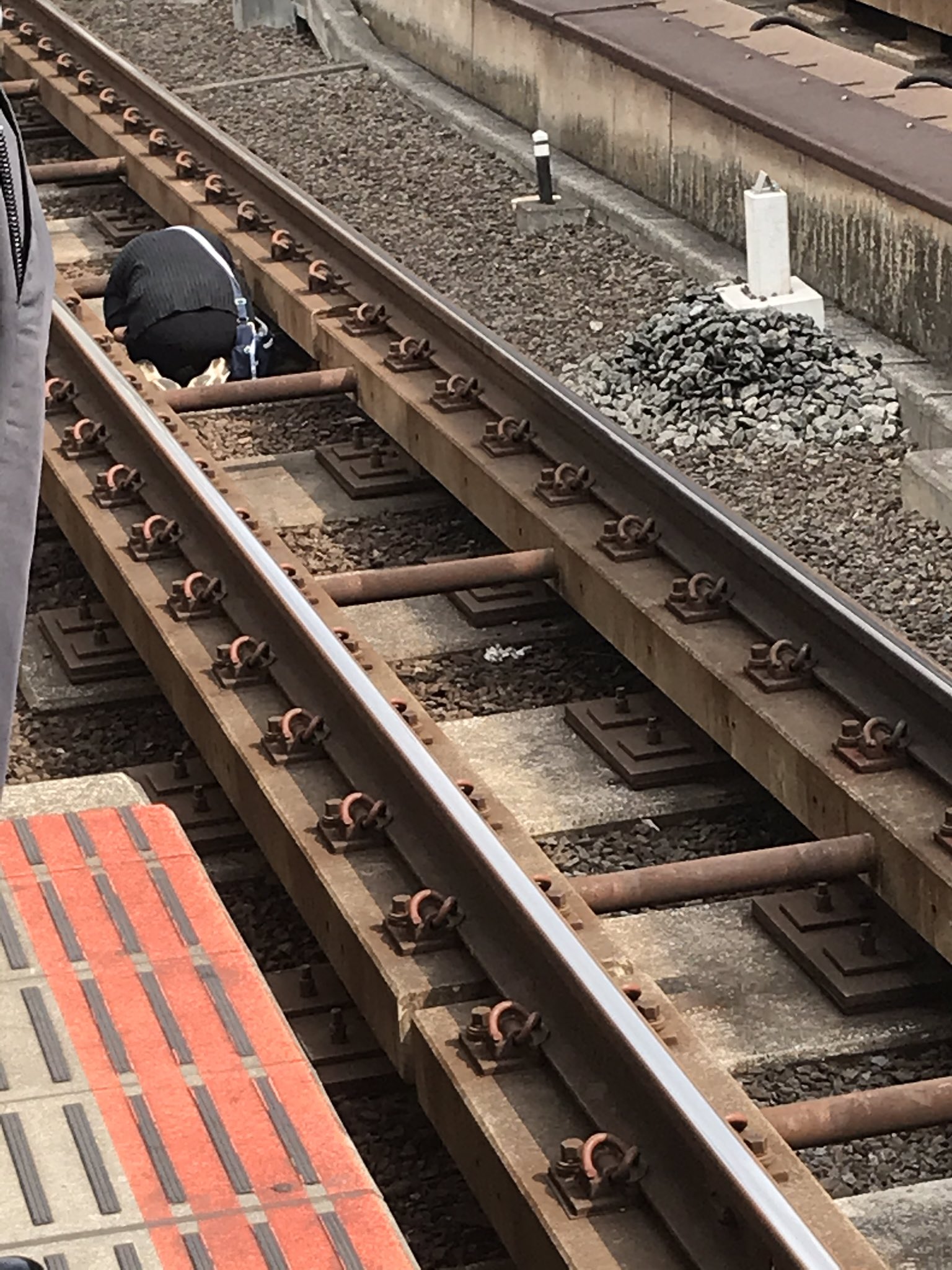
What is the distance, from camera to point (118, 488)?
761 cm

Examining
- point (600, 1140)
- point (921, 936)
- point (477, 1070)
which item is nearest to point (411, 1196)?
point (477, 1070)

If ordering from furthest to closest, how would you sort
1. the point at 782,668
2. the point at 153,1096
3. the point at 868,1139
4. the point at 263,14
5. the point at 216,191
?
the point at 263,14 < the point at 216,191 < the point at 782,668 < the point at 868,1139 < the point at 153,1096

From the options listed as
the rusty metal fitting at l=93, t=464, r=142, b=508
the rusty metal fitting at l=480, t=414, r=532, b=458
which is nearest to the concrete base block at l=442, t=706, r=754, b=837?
the rusty metal fitting at l=480, t=414, r=532, b=458

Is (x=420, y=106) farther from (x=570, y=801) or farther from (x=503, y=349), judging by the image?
(x=570, y=801)

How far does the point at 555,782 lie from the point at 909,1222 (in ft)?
6.86

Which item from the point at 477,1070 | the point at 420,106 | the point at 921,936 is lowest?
the point at 420,106

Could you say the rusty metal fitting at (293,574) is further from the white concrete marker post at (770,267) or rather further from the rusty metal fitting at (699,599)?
the white concrete marker post at (770,267)

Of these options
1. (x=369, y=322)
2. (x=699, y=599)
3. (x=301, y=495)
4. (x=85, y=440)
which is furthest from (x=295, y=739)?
(x=369, y=322)

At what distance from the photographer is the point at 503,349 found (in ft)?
27.9

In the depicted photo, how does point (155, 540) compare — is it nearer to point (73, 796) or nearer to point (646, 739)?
point (646, 739)

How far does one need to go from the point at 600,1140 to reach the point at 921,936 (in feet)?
5.24

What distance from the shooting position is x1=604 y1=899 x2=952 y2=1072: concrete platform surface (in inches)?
200

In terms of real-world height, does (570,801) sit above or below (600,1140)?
below

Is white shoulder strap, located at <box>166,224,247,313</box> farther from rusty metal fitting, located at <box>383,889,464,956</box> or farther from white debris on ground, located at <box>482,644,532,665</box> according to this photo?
rusty metal fitting, located at <box>383,889,464,956</box>
